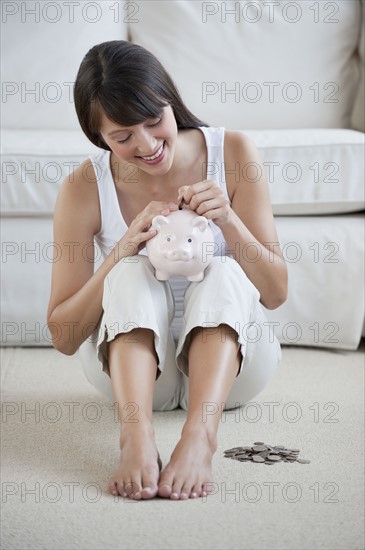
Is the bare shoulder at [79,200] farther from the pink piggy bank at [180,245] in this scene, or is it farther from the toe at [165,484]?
the toe at [165,484]

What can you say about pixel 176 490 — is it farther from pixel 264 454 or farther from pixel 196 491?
pixel 264 454

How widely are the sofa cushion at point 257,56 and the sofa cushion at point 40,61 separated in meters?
0.23

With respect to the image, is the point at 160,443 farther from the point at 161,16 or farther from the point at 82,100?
the point at 161,16

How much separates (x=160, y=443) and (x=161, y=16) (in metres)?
1.39

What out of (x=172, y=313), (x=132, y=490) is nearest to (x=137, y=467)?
(x=132, y=490)

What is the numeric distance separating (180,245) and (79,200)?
11.9 inches

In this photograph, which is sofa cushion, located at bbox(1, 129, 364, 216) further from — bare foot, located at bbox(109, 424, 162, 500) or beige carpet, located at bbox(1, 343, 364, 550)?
bare foot, located at bbox(109, 424, 162, 500)

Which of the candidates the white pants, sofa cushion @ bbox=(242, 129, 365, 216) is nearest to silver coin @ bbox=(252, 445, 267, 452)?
the white pants

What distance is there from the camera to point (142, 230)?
1456 mm

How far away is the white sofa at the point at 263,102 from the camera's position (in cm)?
213

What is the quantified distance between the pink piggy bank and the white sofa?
0.75 meters

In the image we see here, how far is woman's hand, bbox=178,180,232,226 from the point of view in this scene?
1.41 m

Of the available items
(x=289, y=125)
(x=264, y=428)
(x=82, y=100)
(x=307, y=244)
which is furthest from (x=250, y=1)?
(x=264, y=428)

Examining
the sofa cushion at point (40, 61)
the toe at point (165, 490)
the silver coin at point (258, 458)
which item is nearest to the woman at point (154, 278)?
the toe at point (165, 490)
